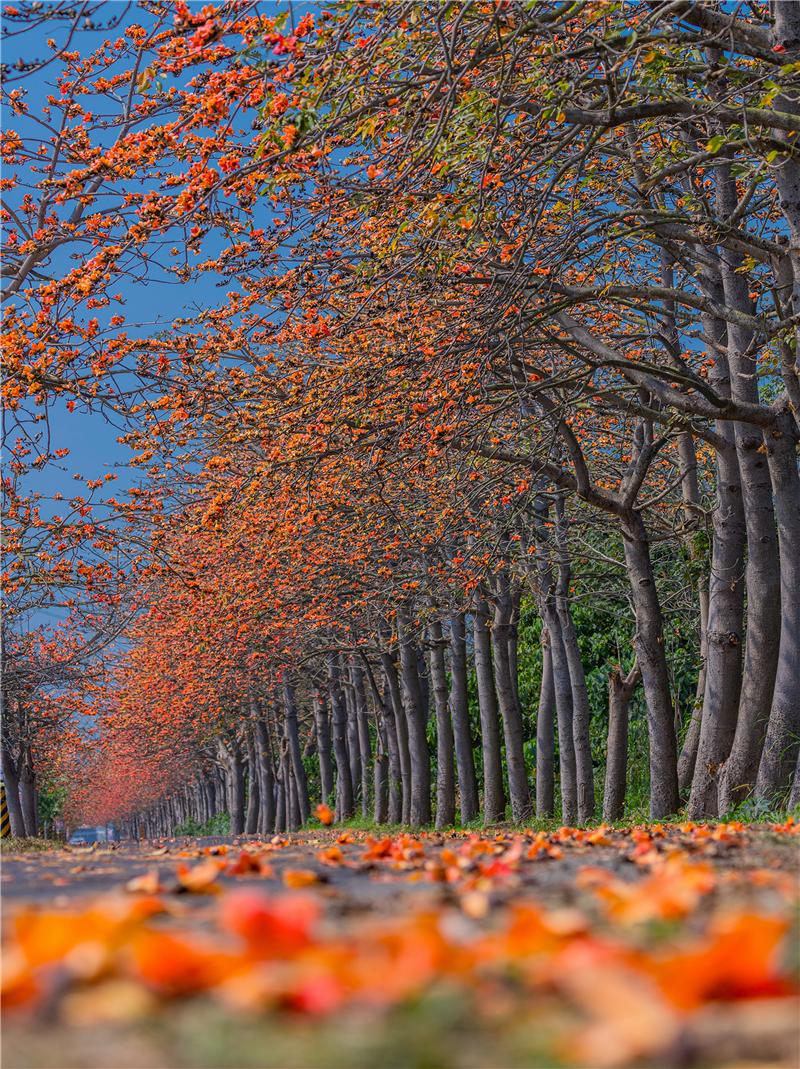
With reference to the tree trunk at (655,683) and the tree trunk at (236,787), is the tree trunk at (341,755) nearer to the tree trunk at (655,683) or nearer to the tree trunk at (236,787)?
the tree trunk at (236,787)

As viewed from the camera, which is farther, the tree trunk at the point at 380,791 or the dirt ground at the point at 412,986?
the tree trunk at the point at 380,791

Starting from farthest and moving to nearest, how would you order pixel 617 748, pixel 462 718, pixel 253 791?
pixel 253 791, pixel 462 718, pixel 617 748

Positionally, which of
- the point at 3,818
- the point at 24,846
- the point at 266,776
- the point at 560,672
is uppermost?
the point at 560,672

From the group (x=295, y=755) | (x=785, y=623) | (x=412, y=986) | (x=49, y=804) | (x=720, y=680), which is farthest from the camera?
(x=49, y=804)

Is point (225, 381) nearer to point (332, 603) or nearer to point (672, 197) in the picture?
point (672, 197)

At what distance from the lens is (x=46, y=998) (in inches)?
86.0

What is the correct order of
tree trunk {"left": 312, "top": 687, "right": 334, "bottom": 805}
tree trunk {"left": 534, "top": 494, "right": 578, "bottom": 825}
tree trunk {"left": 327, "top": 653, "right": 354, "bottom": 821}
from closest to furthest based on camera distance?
1. tree trunk {"left": 534, "top": 494, "right": 578, "bottom": 825}
2. tree trunk {"left": 327, "top": 653, "right": 354, "bottom": 821}
3. tree trunk {"left": 312, "top": 687, "right": 334, "bottom": 805}

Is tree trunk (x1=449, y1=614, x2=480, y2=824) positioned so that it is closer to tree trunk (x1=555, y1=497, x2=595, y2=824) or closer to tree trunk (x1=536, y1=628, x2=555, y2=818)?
tree trunk (x1=536, y1=628, x2=555, y2=818)

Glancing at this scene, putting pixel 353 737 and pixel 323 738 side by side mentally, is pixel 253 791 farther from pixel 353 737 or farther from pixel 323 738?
pixel 323 738

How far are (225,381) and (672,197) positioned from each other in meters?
6.77

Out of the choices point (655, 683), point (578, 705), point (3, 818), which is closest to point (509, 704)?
point (578, 705)

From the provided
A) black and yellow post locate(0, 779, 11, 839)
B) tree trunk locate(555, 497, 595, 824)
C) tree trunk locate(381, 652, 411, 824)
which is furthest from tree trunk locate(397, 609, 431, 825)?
→ black and yellow post locate(0, 779, 11, 839)

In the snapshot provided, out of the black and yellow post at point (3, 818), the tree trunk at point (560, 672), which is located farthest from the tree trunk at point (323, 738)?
the tree trunk at point (560, 672)

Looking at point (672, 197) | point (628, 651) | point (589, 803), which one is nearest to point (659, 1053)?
point (672, 197)
